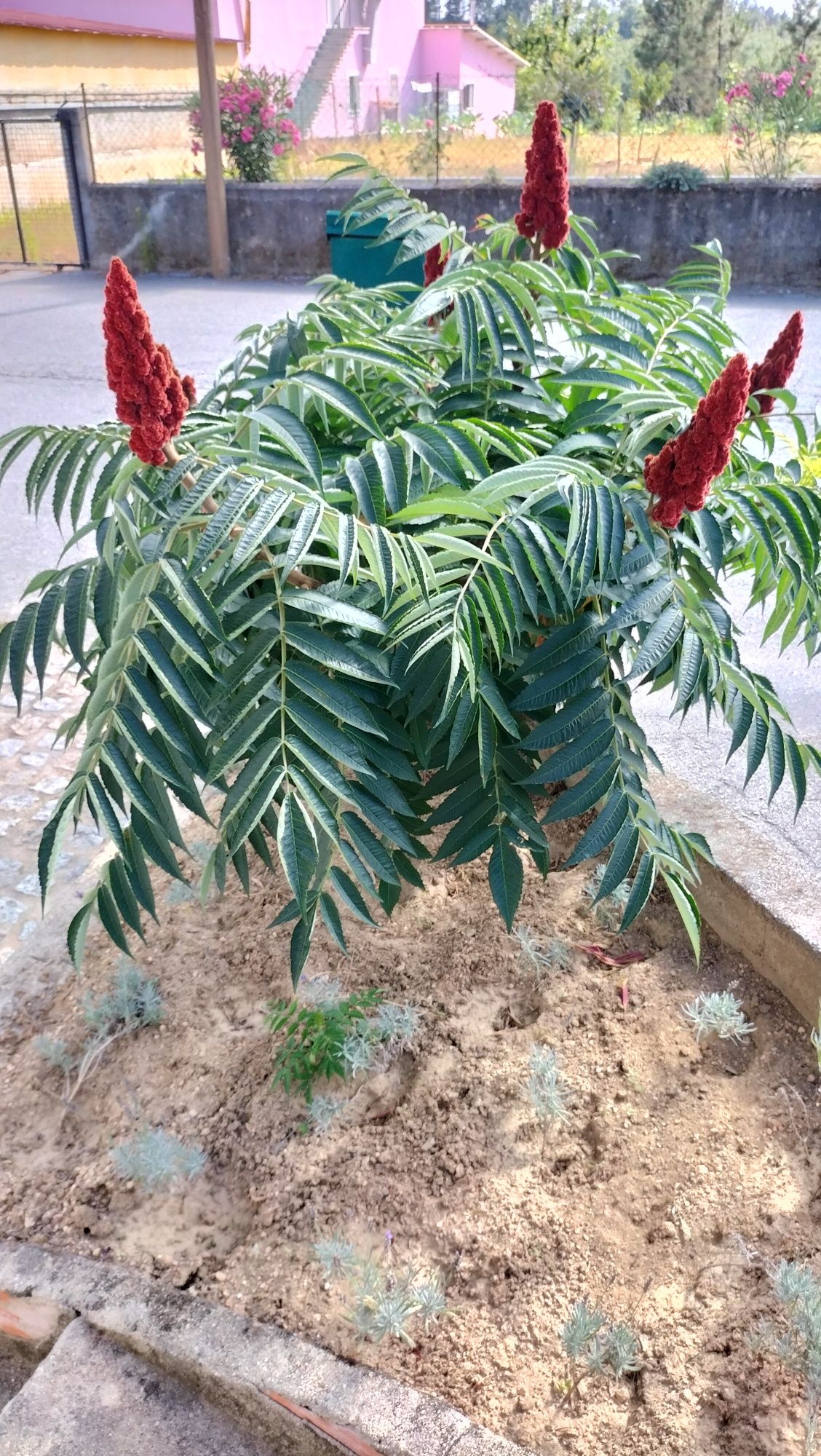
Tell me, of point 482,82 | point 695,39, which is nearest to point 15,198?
point 695,39

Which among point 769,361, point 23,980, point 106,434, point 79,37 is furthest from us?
point 79,37

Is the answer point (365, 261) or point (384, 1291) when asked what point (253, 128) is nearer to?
point (365, 261)

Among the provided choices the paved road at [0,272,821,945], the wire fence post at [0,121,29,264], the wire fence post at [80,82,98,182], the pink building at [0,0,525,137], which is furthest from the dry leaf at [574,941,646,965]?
the wire fence post at [0,121,29,264]

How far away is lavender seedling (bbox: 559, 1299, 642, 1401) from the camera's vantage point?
5.38 ft

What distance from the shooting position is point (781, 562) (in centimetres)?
183

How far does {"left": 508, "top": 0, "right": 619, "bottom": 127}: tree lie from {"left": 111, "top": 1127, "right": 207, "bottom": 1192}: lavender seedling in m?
13.4

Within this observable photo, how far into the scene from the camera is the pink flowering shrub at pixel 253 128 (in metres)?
11.3

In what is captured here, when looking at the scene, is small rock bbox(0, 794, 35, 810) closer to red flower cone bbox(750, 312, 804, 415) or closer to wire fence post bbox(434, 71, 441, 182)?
red flower cone bbox(750, 312, 804, 415)

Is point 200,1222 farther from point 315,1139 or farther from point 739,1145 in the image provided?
point 739,1145

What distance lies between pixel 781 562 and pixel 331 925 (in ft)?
3.17

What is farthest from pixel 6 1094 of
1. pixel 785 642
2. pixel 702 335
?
pixel 702 335

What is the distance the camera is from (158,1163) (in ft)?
6.35

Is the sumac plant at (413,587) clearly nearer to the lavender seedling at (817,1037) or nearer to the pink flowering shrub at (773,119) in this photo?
the lavender seedling at (817,1037)

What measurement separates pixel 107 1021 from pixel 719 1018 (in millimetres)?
1257
